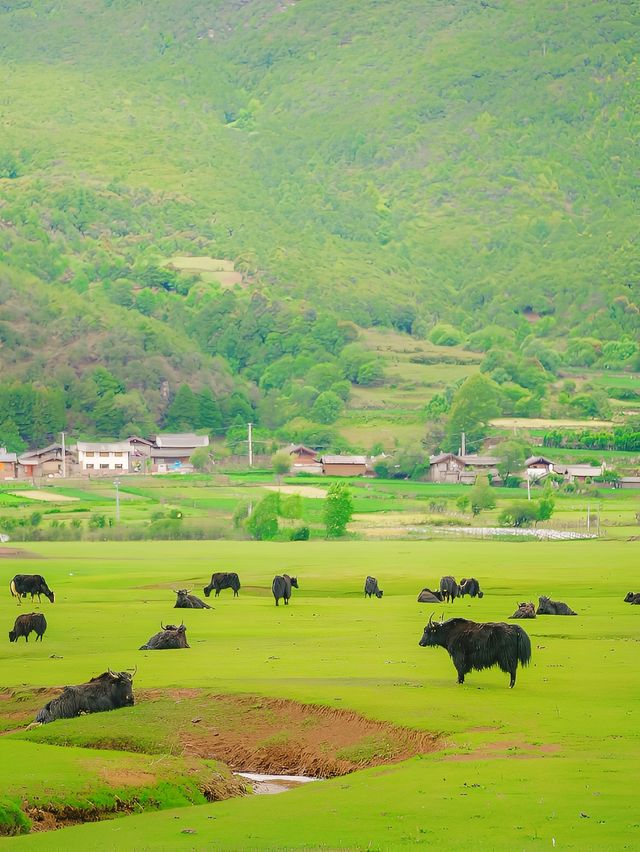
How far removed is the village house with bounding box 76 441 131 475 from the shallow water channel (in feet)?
420

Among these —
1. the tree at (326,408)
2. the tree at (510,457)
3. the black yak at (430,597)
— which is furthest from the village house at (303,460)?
the black yak at (430,597)

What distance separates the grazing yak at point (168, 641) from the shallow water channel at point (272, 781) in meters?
9.10

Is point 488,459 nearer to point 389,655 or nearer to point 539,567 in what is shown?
point 539,567

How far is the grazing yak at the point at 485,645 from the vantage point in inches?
971

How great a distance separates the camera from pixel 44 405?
17825cm

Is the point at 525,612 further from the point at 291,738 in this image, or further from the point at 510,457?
the point at 510,457

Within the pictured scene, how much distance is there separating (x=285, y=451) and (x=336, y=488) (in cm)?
5750

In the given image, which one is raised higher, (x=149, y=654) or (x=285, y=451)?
(x=285, y=451)

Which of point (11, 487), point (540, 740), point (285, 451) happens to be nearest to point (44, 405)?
point (285, 451)

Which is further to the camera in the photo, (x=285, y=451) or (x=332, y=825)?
(x=285, y=451)

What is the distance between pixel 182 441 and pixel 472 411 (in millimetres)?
33757

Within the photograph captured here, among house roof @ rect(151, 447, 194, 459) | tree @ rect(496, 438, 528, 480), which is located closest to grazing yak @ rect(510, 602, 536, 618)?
tree @ rect(496, 438, 528, 480)

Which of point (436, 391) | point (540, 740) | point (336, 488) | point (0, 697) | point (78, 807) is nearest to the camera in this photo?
point (78, 807)

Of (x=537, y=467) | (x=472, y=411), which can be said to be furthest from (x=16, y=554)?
(x=472, y=411)
